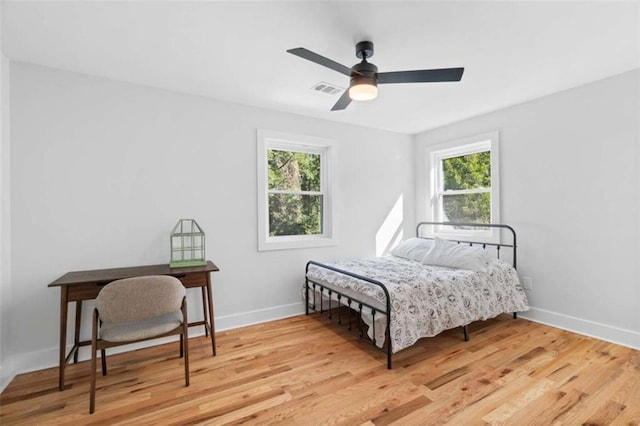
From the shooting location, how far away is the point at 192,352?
265 cm

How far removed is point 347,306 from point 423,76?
2.19 m

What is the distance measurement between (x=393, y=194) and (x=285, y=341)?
260 centimetres

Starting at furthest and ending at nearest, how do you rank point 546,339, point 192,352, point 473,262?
point 473,262, point 546,339, point 192,352

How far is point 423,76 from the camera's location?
199cm

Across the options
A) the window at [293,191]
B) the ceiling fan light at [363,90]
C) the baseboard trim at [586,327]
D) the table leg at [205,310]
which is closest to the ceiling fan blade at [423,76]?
the ceiling fan light at [363,90]

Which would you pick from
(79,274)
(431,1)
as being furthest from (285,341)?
(431,1)

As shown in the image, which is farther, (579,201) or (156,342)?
(579,201)

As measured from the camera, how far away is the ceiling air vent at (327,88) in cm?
282

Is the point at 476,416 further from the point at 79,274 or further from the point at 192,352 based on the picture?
the point at 79,274

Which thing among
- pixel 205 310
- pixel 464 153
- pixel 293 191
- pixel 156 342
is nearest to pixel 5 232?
pixel 156 342

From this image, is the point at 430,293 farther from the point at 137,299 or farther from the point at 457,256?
the point at 137,299

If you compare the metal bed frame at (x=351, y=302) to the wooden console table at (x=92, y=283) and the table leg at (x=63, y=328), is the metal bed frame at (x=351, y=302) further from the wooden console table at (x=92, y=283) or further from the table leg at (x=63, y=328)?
the table leg at (x=63, y=328)

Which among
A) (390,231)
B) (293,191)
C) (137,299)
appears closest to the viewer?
(137,299)

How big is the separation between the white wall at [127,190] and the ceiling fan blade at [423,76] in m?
1.75
